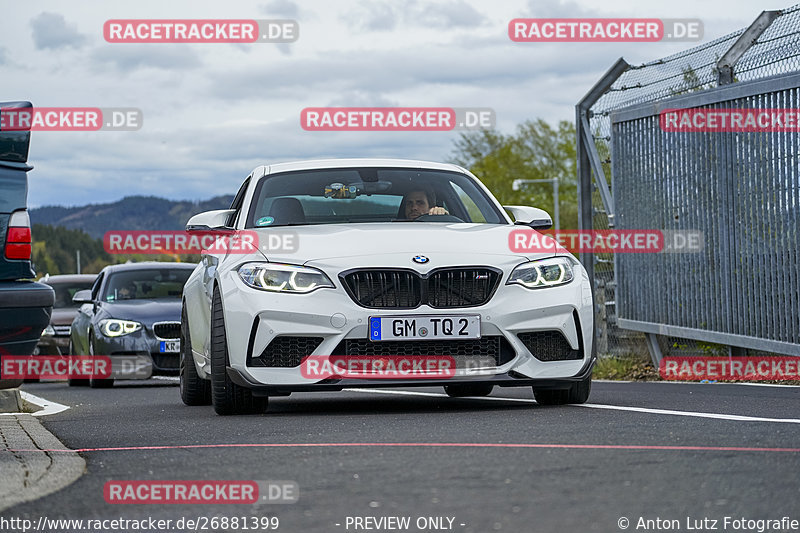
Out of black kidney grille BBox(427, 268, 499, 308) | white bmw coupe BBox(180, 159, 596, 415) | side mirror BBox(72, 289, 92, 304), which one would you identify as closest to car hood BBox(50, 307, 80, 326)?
side mirror BBox(72, 289, 92, 304)

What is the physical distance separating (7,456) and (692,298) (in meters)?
8.67

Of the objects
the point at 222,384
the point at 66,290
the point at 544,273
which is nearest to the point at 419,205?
the point at 544,273

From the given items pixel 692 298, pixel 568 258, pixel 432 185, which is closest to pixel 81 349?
pixel 692 298

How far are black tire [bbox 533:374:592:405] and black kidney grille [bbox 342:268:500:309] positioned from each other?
0.91 m

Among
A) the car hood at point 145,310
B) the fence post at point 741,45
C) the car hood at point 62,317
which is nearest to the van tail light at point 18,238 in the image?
the fence post at point 741,45

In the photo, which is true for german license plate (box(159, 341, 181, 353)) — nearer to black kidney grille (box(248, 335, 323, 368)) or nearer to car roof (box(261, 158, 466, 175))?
car roof (box(261, 158, 466, 175))

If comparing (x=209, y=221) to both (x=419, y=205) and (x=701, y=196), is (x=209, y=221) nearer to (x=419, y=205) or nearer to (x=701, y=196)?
(x=419, y=205)

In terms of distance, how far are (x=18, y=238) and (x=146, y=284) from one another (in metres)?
9.74

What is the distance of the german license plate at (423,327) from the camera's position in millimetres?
7945

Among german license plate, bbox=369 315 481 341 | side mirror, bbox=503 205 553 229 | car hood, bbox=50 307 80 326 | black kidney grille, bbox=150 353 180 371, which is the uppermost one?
side mirror, bbox=503 205 553 229

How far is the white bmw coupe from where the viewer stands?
313 inches

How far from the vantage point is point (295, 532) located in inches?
166

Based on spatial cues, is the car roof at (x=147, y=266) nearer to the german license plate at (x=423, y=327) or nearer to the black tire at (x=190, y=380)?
the black tire at (x=190, y=380)

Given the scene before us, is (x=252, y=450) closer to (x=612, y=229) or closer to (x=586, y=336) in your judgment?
(x=586, y=336)
